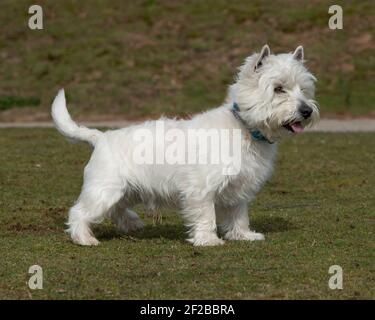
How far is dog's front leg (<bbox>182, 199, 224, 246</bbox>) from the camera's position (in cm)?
873

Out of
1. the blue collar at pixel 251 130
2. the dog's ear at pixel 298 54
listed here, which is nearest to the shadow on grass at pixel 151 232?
the blue collar at pixel 251 130

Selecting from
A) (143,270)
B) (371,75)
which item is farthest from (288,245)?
(371,75)

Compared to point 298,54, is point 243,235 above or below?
below

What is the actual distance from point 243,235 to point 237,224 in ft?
0.45

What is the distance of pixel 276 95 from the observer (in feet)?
28.0

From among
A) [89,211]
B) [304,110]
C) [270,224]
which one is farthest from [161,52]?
[304,110]

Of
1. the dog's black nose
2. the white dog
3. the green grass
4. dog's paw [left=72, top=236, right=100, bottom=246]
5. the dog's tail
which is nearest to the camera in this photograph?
the green grass

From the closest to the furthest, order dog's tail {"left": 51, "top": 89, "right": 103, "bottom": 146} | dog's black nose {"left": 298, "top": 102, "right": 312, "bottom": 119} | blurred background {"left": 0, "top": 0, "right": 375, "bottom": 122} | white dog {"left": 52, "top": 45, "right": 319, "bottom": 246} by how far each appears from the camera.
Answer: dog's black nose {"left": 298, "top": 102, "right": 312, "bottom": 119}, white dog {"left": 52, "top": 45, "right": 319, "bottom": 246}, dog's tail {"left": 51, "top": 89, "right": 103, "bottom": 146}, blurred background {"left": 0, "top": 0, "right": 375, "bottom": 122}

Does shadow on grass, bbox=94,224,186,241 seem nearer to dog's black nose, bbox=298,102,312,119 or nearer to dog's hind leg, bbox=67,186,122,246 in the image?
dog's hind leg, bbox=67,186,122,246

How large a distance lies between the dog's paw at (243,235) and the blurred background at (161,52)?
49.0 ft

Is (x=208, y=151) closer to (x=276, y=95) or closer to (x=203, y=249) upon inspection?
(x=276, y=95)

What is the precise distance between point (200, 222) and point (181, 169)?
0.57 m

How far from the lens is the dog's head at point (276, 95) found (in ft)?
27.9

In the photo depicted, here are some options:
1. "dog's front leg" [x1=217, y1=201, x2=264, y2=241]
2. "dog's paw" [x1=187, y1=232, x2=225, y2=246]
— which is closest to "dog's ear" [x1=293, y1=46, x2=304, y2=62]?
"dog's front leg" [x1=217, y1=201, x2=264, y2=241]
